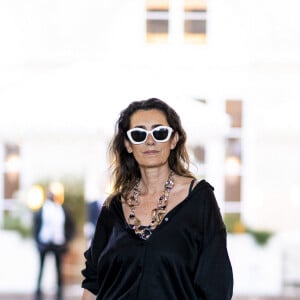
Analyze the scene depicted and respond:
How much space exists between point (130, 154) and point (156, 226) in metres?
0.36

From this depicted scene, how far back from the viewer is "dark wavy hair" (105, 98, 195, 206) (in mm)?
2834

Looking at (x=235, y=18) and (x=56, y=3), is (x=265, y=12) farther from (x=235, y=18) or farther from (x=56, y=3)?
(x=56, y=3)

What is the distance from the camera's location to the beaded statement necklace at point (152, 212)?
268 cm

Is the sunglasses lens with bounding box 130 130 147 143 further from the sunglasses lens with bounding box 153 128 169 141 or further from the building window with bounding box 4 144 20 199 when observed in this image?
the building window with bounding box 4 144 20 199

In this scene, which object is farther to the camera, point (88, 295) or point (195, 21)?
point (195, 21)

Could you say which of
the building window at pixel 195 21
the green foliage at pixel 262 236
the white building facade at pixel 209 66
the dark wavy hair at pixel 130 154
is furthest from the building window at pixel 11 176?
the dark wavy hair at pixel 130 154

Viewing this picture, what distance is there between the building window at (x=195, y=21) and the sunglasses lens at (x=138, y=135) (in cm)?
885

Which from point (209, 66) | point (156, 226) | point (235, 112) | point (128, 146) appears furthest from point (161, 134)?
point (209, 66)

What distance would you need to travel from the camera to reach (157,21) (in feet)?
38.1

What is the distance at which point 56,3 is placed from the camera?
11.9 m

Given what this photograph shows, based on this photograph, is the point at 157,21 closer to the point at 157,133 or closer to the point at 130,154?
the point at 130,154

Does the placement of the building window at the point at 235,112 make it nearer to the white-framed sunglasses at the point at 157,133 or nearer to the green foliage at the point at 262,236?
the green foliage at the point at 262,236

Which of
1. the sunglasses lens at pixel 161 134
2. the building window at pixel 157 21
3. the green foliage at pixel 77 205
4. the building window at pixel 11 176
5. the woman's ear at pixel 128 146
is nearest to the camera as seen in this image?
the sunglasses lens at pixel 161 134

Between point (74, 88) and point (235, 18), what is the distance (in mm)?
2929
